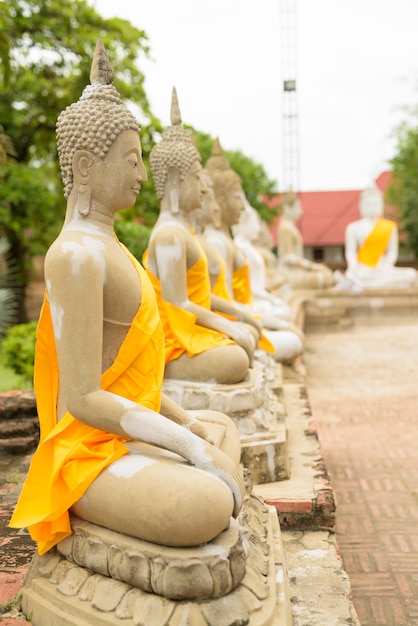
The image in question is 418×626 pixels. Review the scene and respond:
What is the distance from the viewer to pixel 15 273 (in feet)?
44.7

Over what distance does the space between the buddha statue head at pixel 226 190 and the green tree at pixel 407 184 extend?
2003cm

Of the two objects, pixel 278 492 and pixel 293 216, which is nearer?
pixel 278 492

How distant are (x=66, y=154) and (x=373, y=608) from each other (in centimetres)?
244

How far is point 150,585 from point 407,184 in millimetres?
25030

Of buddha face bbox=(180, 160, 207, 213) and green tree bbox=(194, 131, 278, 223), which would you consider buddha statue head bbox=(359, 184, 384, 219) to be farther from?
buddha face bbox=(180, 160, 207, 213)

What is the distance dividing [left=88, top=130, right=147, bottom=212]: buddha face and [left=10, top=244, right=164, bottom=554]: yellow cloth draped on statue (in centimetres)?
27

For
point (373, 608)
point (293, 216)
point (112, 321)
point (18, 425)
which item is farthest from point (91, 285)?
point (293, 216)

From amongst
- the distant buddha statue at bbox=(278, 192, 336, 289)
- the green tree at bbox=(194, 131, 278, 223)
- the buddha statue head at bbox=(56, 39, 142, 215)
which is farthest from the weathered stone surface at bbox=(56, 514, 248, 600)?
the green tree at bbox=(194, 131, 278, 223)

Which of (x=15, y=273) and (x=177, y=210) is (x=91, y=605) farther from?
(x=15, y=273)

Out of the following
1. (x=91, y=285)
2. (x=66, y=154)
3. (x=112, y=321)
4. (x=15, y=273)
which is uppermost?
(x=66, y=154)

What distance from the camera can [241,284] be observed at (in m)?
6.04

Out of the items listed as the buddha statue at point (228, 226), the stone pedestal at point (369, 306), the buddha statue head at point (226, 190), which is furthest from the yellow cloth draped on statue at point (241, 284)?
the stone pedestal at point (369, 306)

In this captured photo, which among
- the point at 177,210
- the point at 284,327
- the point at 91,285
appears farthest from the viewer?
the point at 284,327

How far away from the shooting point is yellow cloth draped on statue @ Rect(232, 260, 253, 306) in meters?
6.00
